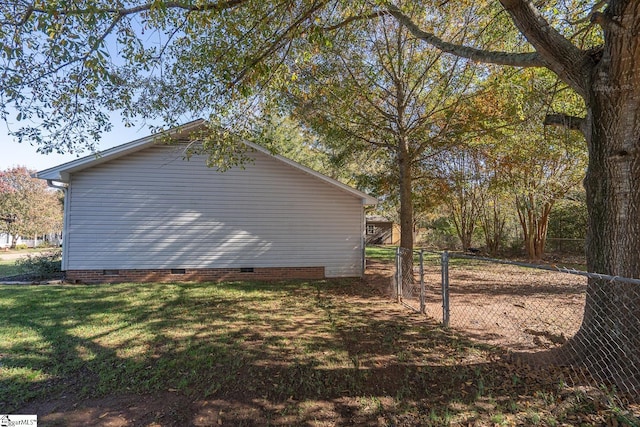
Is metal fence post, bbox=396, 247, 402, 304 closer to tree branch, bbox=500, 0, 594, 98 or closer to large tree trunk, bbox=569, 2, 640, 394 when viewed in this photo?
large tree trunk, bbox=569, 2, 640, 394

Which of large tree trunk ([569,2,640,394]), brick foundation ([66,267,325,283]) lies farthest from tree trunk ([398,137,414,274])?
large tree trunk ([569,2,640,394])

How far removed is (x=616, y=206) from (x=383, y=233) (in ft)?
104

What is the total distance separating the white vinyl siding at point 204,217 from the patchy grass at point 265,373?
10.9 feet

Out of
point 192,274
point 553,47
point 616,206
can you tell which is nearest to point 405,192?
point 553,47

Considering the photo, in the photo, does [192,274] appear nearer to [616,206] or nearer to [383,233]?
[616,206]

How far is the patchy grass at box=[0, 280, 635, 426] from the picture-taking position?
2.82 meters

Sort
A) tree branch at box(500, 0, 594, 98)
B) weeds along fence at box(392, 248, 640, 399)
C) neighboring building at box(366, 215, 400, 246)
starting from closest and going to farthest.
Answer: weeds along fence at box(392, 248, 640, 399)
tree branch at box(500, 0, 594, 98)
neighboring building at box(366, 215, 400, 246)

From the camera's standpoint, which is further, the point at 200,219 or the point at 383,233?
the point at 383,233

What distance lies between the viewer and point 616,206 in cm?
323

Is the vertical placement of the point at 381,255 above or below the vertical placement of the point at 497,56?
below

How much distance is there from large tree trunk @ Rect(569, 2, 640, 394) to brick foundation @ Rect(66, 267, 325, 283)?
7.67 metres

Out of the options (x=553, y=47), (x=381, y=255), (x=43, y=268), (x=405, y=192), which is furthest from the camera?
(x=381, y=255)

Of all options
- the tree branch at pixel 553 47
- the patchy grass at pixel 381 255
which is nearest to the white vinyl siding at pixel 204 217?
the patchy grass at pixel 381 255

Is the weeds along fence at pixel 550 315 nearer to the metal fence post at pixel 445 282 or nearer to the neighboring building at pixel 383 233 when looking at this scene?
the metal fence post at pixel 445 282
